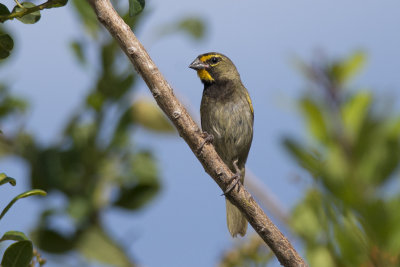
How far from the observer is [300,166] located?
2.12 metres

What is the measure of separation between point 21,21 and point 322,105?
1.08 m

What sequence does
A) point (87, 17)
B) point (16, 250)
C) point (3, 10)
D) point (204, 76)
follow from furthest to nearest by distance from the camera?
1. point (204, 76)
2. point (87, 17)
3. point (3, 10)
4. point (16, 250)

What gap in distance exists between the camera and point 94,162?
4.27 m

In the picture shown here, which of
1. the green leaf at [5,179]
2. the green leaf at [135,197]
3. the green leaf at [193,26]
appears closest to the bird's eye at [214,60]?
the green leaf at [193,26]

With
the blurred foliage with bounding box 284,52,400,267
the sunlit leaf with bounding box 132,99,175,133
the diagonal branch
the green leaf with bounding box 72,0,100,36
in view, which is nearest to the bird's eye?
the sunlit leaf with bounding box 132,99,175,133

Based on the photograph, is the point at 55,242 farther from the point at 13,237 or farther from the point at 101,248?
the point at 13,237

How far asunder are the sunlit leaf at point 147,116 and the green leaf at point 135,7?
7.51 feet

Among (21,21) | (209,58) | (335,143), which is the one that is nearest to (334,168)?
(335,143)

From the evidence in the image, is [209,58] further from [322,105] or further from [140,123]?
[322,105]

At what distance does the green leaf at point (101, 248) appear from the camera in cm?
411

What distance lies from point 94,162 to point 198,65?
1680 millimetres

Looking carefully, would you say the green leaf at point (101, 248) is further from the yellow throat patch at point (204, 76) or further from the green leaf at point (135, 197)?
the yellow throat patch at point (204, 76)

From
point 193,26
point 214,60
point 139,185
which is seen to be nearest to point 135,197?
point 139,185

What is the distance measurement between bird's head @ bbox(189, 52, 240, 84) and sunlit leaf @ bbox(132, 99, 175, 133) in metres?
0.84
